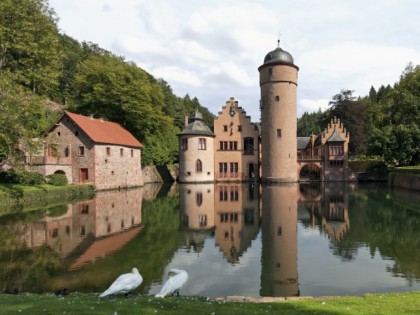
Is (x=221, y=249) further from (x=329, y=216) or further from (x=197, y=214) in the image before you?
(x=329, y=216)

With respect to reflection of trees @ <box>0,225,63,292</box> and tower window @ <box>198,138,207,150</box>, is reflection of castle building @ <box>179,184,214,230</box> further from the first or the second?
tower window @ <box>198,138,207,150</box>

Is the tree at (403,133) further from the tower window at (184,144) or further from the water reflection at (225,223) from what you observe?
the water reflection at (225,223)

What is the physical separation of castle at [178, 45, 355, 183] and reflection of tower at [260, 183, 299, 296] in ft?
85.0

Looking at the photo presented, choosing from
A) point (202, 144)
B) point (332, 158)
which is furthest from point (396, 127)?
point (202, 144)

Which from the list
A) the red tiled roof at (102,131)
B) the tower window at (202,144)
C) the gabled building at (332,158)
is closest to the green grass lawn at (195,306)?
the red tiled roof at (102,131)

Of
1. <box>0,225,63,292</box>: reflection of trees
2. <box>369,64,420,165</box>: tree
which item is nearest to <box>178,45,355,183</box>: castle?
<box>369,64,420,165</box>: tree

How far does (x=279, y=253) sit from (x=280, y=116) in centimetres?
3619

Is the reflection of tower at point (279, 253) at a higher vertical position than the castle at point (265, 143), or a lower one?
lower

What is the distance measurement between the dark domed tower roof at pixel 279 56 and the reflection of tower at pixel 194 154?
13.5m

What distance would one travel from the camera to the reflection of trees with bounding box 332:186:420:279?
1145 centimetres

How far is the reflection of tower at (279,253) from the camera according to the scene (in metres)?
9.22

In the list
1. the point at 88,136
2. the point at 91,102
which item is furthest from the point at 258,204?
the point at 91,102

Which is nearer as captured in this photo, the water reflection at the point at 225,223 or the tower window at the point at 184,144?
the water reflection at the point at 225,223

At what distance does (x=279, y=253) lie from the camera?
41.2 feet
